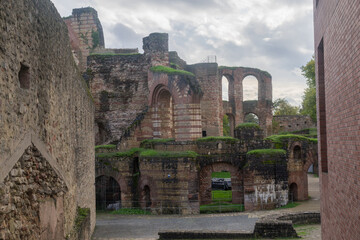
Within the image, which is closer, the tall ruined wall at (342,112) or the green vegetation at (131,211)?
the tall ruined wall at (342,112)

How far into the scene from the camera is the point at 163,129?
22.7 metres

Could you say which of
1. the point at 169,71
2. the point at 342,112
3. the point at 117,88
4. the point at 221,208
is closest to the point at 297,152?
the point at 221,208

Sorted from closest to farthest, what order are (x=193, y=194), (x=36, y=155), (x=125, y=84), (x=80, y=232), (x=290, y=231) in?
(x=36, y=155)
(x=80, y=232)
(x=290, y=231)
(x=193, y=194)
(x=125, y=84)

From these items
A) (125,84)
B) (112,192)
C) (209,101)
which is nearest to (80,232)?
(112,192)

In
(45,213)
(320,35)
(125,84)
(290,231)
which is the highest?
(125,84)

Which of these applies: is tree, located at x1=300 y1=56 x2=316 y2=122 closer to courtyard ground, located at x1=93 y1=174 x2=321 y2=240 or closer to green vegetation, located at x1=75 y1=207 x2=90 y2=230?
courtyard ground, located at x1=93 y1=174 x2=321 y2=240

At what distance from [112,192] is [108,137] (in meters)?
4.65

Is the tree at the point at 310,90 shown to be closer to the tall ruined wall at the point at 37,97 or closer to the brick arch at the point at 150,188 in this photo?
the brick arch at the point at 150,188

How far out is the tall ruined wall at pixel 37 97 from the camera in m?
4.15

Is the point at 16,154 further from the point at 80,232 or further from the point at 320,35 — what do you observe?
the point at 320,35

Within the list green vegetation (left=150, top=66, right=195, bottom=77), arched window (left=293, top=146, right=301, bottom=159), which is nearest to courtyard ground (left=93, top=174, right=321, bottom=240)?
arched window (left=293, top=146, right=301, bottom=159)

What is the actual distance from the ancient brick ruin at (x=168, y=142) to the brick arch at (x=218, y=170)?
0.05 metres

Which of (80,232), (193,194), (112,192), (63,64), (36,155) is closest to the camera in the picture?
(36,155)

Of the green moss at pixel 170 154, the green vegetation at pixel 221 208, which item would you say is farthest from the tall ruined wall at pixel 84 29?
the green vegetation at pixel 221 208
